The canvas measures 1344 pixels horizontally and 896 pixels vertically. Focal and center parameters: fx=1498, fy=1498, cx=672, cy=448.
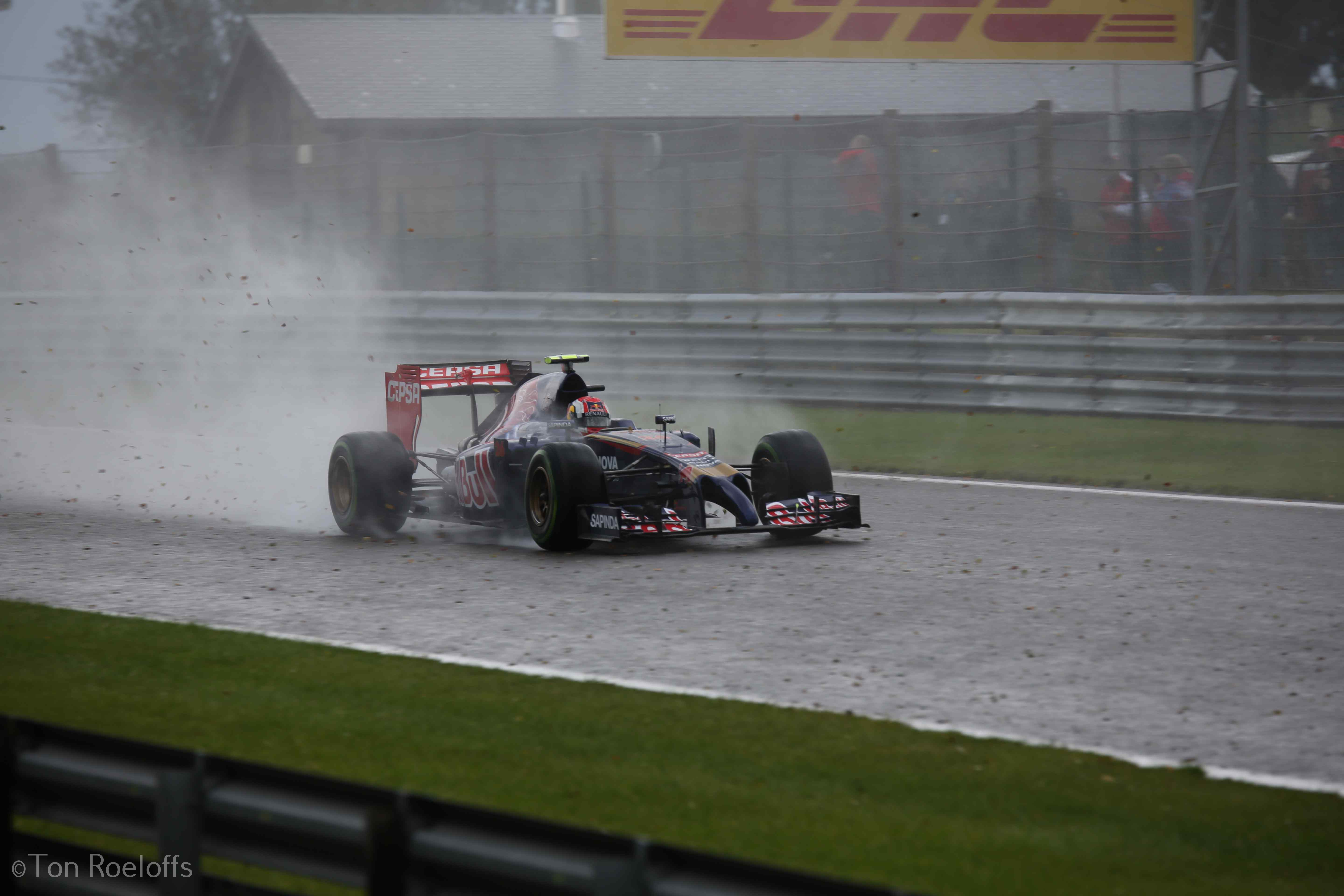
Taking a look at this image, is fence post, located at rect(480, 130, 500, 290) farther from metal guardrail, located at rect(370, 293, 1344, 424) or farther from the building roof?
the building roof

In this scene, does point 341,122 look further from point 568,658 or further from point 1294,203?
point 568,658

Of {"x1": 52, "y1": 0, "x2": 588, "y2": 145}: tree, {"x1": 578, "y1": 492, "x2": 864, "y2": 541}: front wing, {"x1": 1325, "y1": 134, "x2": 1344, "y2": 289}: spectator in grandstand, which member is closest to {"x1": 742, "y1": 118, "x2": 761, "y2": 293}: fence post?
{"x1": 1325, "y1": 134, "x2": 1344, "y2": 289}: spectator in grandstand

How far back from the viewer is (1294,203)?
14125mm

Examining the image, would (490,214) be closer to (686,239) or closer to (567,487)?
(686,239)

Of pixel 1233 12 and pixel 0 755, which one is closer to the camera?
pixel 0 755

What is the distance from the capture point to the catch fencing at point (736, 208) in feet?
49.3

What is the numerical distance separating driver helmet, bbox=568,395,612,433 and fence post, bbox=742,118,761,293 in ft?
24.1

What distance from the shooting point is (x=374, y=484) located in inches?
390

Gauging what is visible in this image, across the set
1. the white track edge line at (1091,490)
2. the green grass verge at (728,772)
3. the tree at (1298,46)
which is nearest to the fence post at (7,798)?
the green grass verge at (728,772)

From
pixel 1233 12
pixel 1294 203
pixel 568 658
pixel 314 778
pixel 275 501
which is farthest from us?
pixel 1233 12

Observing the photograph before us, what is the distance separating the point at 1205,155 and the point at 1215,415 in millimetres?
3433

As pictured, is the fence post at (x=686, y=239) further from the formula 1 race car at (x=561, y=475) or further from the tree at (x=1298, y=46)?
the tree at (x=1298, y=46)

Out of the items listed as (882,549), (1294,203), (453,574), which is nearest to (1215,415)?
(1294,203)

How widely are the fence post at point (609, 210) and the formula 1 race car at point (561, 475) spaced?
7256mm
